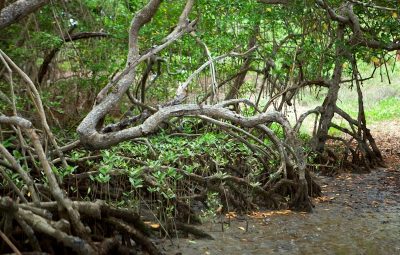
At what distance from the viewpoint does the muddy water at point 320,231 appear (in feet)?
14.8

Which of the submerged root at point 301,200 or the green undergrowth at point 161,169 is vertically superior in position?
the green undergrowth at point 161,169

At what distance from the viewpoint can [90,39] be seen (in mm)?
8422

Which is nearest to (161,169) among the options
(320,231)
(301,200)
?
(320,231)

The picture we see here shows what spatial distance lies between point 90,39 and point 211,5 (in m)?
2.25

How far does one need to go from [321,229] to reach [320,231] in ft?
0.25

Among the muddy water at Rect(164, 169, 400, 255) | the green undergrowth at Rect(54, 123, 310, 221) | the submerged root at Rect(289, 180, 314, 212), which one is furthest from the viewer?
the submerged root at Rect(289, 180, 314, 212)

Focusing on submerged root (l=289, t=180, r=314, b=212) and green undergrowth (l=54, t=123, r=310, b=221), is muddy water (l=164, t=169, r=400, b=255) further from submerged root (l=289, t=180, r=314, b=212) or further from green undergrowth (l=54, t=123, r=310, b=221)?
green undergrowth (l=54, t=123, r=310, b=221)

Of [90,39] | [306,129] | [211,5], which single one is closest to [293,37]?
[211,5]

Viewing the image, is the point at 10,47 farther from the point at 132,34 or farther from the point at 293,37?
the point at 293,37

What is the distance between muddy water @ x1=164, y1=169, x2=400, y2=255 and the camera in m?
4.52

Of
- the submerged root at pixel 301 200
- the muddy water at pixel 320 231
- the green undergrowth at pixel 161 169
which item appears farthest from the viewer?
the submerged root at pixel 301 200

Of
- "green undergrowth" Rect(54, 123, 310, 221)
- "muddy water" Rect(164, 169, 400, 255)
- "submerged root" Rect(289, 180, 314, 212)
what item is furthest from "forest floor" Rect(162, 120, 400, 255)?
"green undergrowth" Rect(54, 123, 310, 221)

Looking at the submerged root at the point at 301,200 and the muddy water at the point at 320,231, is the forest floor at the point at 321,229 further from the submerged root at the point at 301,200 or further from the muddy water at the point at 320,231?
the submerged root at the point at 301,200

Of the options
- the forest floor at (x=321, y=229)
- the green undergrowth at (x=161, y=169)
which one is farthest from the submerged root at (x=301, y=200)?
the green undergrowth at (x=161, y=169)
